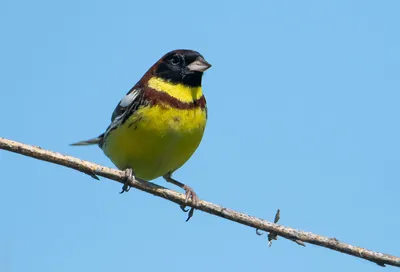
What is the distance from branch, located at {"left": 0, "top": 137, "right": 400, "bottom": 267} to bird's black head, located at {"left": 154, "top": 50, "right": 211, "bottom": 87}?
2259mm

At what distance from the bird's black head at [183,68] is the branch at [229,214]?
2.26 metres

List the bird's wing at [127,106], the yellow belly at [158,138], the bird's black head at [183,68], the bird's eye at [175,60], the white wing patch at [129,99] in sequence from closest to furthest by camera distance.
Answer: the yellow belly at [158,138] < the bird's wing at [127,106] < the white wing patch at [129,99] < the bird's black head at [183,68] < the bird's eye at [175,60]

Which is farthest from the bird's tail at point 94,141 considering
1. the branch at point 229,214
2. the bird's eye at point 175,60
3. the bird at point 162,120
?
the branch at point 229,214

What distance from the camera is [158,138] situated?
24.3 ft

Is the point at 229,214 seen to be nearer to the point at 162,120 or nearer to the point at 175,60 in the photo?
the point at 162,120

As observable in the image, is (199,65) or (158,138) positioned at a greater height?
(199,65)

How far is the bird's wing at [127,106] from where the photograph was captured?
7.64m

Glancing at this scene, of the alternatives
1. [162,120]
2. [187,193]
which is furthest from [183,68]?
[187,193]

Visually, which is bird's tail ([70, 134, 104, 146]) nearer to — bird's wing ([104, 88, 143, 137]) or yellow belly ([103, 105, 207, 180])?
bird's wing ([104, 88, 143, 137])

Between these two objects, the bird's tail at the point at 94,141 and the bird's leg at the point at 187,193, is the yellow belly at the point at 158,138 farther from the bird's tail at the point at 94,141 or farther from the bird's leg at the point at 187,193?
the bird's tail at the point at 94,141

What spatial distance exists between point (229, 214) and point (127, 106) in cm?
265

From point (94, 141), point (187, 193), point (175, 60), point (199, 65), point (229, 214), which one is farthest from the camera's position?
point (94, 141)

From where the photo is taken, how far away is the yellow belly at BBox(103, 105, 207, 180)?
7.40 metres

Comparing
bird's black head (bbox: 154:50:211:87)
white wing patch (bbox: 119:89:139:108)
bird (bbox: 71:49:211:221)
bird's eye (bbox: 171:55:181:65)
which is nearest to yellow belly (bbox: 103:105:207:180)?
bird (bbox: 71:49:211:221)
